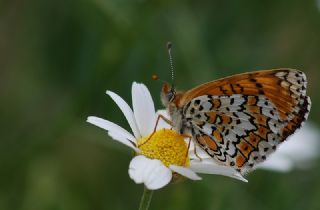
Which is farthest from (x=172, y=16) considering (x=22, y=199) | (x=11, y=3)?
(x=22, y=199)

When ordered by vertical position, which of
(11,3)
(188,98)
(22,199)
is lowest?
(22,199)

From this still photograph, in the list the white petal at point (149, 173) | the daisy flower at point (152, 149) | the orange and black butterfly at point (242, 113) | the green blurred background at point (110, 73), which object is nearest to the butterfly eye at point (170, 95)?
the orange and black butterfly at point (242, 113)

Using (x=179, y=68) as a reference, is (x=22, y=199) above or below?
below

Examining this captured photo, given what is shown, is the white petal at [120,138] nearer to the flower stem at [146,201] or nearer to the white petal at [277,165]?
the flower stem at [146,201]

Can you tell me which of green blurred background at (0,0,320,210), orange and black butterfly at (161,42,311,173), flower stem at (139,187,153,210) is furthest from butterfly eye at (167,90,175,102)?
green blurred background at (0,0,320,210)

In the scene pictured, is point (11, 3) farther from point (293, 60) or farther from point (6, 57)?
point (293, 60)

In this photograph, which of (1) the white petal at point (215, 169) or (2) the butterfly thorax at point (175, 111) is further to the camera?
(2) the butterfly thorax at point (175, 111)
